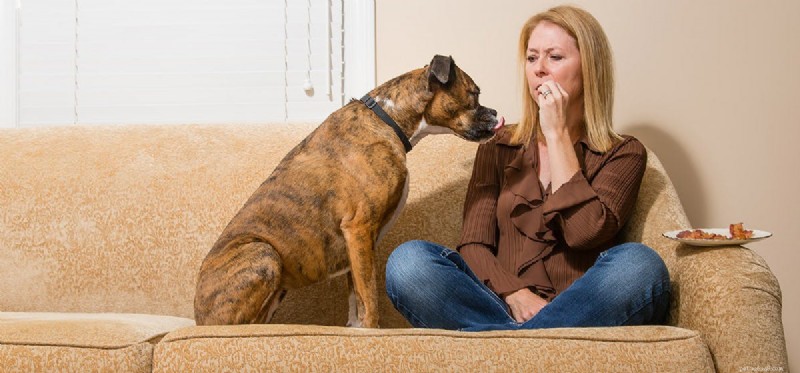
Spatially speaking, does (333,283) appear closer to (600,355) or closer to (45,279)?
(45,279)

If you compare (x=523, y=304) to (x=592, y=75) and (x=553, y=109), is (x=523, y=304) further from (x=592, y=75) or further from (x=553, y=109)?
(x=592, y=75)

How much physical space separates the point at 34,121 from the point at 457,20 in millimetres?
1917

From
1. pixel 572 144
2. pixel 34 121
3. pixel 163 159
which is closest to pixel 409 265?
pixel 572 144

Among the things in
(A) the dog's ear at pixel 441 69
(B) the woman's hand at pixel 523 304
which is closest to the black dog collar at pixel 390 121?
(A) the dog's ear at pixel 441 69

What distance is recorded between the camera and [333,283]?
2883 mm

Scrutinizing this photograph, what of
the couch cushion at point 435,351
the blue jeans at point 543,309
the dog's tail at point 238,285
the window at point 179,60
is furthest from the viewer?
the window at point 179,60

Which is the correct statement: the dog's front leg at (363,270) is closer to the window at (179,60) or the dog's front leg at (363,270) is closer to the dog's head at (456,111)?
the dog's head at (456,111)

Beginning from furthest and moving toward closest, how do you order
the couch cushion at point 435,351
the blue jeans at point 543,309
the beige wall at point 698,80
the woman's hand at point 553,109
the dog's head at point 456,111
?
the beige wall at point 698,80
the dog's head at point 456,111
the woman's hand at point 553,109
the blue jeans at point 543,309
the couch cushion at point 435,351

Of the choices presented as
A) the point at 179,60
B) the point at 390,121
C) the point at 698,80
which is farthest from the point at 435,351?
the point at 179,60

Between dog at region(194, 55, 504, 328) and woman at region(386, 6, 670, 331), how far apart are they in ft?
0.55

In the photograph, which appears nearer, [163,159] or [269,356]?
[269,356]

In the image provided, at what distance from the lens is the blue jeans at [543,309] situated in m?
2.12

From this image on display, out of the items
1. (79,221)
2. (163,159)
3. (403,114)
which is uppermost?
(403,114)

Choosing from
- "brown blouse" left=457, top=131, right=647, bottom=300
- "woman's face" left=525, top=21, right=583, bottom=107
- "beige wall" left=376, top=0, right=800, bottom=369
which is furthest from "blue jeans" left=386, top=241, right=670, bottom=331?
"beige wall" left=376, top=0, right=800, bottom=369
